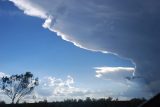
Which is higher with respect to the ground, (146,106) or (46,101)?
(46,101)

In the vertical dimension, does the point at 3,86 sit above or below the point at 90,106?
above

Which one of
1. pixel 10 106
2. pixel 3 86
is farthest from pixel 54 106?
pixel 3 86

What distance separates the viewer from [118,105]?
1832 inches

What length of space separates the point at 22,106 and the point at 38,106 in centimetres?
192

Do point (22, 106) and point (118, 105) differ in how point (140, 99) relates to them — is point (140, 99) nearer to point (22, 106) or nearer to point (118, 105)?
point (118, 105)

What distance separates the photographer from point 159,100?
20.4m

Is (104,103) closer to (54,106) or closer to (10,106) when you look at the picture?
(54,106)

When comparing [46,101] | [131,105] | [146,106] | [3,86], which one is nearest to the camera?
[146,106]

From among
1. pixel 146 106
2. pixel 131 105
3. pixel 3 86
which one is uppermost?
pixel 3 86

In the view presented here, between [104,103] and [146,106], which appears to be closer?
[146,106]

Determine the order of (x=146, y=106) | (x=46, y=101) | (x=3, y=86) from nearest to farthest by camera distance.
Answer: (x=146, y=106) < (x=46, y=101) < (x=3, y=86)

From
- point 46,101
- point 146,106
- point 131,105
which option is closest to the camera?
point 146,106

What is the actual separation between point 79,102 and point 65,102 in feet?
5.56

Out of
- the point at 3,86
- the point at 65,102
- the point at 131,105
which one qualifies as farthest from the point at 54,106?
the point at 3,86
